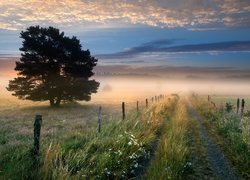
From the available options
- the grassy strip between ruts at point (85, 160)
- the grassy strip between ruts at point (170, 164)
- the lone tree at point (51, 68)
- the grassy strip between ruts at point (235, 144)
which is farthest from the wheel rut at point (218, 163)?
the lone tree at point (51, 68)

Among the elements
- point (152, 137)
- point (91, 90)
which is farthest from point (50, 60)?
point (152, 137)

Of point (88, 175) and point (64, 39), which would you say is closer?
point (88, 175)

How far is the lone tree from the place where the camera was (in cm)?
4641

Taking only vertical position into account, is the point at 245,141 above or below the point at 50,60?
below

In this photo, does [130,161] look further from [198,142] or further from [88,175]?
[198,142]

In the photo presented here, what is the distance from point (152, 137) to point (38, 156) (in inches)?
289

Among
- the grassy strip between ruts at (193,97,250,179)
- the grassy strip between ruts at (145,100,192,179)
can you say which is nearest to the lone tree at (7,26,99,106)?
the grassy strip between ruts at (193,97,250,179)

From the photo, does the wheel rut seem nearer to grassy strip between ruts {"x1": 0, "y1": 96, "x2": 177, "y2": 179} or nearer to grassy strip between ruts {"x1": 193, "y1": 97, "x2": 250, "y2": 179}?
grassy strip between ruts {"x1": 193, "y1": 97, "x2": 250, "y2": 179}

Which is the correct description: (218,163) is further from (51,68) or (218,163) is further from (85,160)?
(51,68)

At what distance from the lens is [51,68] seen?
157 feet

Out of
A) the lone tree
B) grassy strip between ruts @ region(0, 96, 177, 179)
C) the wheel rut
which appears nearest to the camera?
grassy strip between ruts @ region(0, 96, 177, 179)

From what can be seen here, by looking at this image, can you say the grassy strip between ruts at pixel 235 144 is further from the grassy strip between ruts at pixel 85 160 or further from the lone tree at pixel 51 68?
the lone tree at pixel 51 68

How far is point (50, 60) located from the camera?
47.8 metres

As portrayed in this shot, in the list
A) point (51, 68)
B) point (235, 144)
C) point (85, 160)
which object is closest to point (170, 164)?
point (85, 160)
